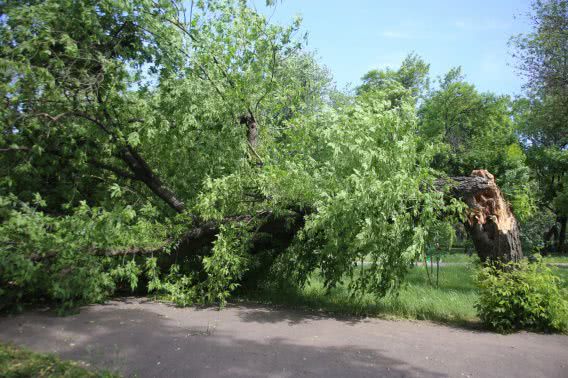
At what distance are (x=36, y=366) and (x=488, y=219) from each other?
6.45 m

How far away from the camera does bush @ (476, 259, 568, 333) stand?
6.24 m

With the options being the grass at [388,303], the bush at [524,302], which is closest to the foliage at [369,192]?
the grass at [388,303]

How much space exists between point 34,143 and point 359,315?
21.3 ft

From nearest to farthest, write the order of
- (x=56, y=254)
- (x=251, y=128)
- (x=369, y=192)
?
(x=369, y=192)
(x=56, y=254)
(x=251, y=128)

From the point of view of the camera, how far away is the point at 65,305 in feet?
22.2

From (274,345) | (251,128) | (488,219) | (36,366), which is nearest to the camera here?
(36,366)

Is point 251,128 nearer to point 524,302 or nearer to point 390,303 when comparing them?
point 390,303

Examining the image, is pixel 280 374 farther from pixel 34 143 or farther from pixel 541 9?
pixel 541 9

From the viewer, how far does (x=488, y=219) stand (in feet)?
23.7

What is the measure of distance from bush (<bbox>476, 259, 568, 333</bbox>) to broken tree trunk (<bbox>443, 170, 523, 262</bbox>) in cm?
52

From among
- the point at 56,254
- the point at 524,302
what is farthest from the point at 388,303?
the point at 56,254

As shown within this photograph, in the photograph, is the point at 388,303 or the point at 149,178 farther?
the point at 149,178

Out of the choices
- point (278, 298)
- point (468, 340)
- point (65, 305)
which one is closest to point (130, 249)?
point (65, 305)

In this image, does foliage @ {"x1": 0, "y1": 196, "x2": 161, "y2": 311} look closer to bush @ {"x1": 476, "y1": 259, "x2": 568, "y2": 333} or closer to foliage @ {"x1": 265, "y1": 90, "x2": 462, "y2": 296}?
foliage @ {"x1": 265, "y1": 90, "x2": 462, "y2": 296}
